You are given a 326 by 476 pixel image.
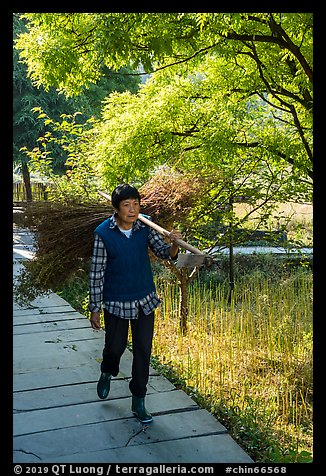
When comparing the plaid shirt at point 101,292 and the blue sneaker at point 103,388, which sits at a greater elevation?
the plaid shirt at point 101,292

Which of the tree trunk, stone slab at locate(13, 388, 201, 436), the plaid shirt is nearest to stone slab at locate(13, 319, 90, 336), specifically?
stone slab at locate(13, 388, 201, 436)

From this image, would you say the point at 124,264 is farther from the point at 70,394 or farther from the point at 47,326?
the point at 47,326

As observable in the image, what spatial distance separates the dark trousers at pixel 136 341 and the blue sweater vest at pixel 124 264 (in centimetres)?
12

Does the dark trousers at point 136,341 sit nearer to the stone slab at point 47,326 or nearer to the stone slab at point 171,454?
the stone slab at point 171,454

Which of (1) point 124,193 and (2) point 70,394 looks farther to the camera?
(2) point 70,394

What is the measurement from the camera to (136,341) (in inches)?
133

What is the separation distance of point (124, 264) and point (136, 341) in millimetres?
454

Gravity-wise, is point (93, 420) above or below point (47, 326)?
below

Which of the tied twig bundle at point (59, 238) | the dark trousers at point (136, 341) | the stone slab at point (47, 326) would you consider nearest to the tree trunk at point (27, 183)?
the stone slab at point (47, 326)

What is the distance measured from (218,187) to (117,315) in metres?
2.66

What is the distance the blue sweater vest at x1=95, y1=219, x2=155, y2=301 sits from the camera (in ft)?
10.9

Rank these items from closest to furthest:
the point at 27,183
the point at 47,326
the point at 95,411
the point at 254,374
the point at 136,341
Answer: the point at 136,341 < the point at 95,411 < the point at 254,374 < the point at 47,326 < the point at 27,183

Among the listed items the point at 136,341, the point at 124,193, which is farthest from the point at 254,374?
the point at 124,193

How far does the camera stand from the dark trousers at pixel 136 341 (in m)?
3.37
